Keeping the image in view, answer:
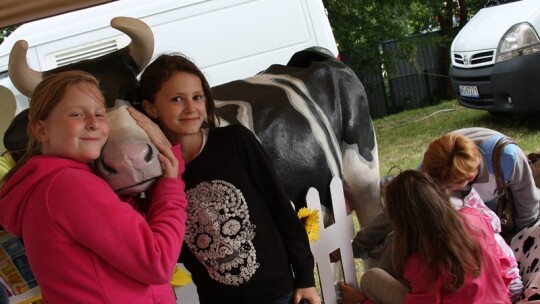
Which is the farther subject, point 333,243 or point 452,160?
point 333,243

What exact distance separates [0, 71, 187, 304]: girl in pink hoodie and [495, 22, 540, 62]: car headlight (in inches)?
212

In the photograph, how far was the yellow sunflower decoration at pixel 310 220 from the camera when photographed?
2.36 m

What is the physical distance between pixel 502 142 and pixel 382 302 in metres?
0.81

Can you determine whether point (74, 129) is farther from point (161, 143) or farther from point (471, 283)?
point (471, 283)

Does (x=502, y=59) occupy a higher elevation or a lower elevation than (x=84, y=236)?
lower

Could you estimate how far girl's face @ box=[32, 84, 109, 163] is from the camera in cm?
149

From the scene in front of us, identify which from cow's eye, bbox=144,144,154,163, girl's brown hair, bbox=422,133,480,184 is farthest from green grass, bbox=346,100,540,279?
cow's eye, bbox=144,144,154,163

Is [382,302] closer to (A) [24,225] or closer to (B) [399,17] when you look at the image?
(A) [24,225]

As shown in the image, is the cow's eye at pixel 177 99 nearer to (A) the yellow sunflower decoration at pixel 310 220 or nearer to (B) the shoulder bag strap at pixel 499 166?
(A) the yellow sunflower decoration at pixel 310 220

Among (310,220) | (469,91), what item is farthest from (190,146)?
(469,91)

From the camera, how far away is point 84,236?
142 cm

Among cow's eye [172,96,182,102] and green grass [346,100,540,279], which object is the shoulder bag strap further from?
green grass [346,100,540,279]

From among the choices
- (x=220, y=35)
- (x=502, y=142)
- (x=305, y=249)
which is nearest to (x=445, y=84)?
(x=220, y=35)

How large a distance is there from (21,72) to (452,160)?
4.98 feet
